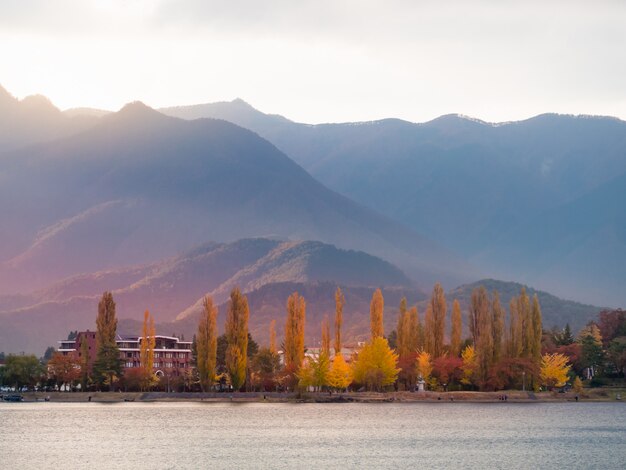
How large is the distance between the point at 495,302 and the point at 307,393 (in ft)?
103

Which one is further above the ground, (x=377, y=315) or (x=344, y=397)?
(x=377, y=315)

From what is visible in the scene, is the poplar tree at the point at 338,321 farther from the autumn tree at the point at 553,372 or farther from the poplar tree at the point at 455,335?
the autumn tree at the point at 553,372

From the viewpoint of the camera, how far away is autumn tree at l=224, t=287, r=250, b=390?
155000mm

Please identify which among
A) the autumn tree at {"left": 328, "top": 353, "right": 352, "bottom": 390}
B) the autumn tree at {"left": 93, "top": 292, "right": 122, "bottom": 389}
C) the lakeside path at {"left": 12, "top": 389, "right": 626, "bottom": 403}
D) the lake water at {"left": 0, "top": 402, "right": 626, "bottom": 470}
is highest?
the autumn tree at {"left": 93, "top": 292, "right": 122, "bottom": 389}

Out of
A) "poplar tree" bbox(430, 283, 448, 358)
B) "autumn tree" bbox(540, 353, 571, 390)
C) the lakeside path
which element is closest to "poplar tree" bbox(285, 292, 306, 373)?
the lakeside path

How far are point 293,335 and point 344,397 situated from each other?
1218cm

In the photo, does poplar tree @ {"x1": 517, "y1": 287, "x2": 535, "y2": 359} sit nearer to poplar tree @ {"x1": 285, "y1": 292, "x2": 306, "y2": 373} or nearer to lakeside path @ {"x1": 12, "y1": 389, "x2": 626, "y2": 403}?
lakeside path @ {"x1": 12, "y1": 389, "x2": 626, "y2": 403}

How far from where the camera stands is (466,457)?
91.1 meters

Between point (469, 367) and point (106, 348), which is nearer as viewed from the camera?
point (469, 367)

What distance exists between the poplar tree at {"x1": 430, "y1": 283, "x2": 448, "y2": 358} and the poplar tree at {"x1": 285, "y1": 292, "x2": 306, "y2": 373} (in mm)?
20789

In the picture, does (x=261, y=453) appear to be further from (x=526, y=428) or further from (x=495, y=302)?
(x=495, y=302)

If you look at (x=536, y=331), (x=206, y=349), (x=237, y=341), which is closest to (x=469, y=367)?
(x=536, y=331)

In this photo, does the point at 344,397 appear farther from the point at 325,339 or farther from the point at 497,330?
the point at 497,330

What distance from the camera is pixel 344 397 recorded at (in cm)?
16175
